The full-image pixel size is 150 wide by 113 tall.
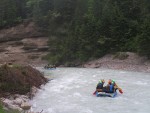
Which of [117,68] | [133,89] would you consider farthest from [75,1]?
[133,89]

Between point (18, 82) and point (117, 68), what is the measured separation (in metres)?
18.7

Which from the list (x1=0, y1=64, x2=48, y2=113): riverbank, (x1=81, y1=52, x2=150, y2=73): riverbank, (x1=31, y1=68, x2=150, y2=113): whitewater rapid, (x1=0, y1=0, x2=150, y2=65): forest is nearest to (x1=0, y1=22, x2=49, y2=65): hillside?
(x1=0, y1=0, x2=150, y2=65): forest

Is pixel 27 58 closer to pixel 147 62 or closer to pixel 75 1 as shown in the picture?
pixel 75 1

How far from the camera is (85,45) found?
158ft

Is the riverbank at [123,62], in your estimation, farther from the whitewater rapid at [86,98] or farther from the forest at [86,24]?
the whitewater rapid at [86,98]

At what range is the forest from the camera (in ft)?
146

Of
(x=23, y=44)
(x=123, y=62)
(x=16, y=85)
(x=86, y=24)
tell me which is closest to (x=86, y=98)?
(x=16, y=85)

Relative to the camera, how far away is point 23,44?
57.5 meters

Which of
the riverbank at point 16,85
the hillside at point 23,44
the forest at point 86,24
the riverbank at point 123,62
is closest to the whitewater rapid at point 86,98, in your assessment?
the riverbank at point 16,85

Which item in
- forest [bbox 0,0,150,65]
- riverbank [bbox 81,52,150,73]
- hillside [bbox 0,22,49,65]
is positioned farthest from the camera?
hillside [bbox 0,22,49,65]

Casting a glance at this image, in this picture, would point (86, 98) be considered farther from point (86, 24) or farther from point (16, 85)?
point (86, 24)

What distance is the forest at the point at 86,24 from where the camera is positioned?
44.5 m

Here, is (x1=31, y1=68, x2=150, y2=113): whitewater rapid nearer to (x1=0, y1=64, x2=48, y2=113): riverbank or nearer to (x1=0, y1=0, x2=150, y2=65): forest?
(x1=0, y1=64, x2=48, y2=113): riverbank

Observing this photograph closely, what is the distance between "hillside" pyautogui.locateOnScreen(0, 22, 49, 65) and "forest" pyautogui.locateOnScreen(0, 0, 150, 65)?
1.20 metres
